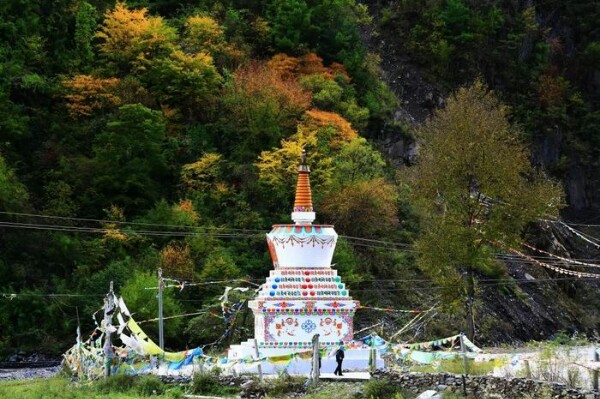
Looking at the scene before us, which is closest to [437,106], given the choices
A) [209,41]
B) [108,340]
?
[209,41]

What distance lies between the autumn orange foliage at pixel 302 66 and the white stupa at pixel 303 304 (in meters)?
26.6

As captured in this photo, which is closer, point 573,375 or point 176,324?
point 573,375

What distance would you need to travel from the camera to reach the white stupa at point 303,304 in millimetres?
31266

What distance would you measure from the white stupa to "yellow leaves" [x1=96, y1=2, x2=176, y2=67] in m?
25.0

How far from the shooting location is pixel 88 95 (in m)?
52.4

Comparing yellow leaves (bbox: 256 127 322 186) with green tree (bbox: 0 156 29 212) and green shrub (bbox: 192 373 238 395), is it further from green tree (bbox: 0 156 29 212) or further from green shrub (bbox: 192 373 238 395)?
green shrub (bbox: 192 373 238 395)

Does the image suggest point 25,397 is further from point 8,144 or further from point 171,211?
point 8,144

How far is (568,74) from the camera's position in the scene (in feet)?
240

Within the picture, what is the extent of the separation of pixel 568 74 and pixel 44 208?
39.8m

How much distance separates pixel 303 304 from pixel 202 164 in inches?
796

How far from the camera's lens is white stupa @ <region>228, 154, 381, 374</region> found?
31.3m

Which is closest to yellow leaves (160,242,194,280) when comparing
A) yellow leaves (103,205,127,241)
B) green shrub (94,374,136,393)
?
yellow leaves (103,205,127,241)

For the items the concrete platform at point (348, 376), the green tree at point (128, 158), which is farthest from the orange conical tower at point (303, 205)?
the green tree at point (128, 158)

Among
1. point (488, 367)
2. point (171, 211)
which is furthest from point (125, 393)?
point (171, 211)
